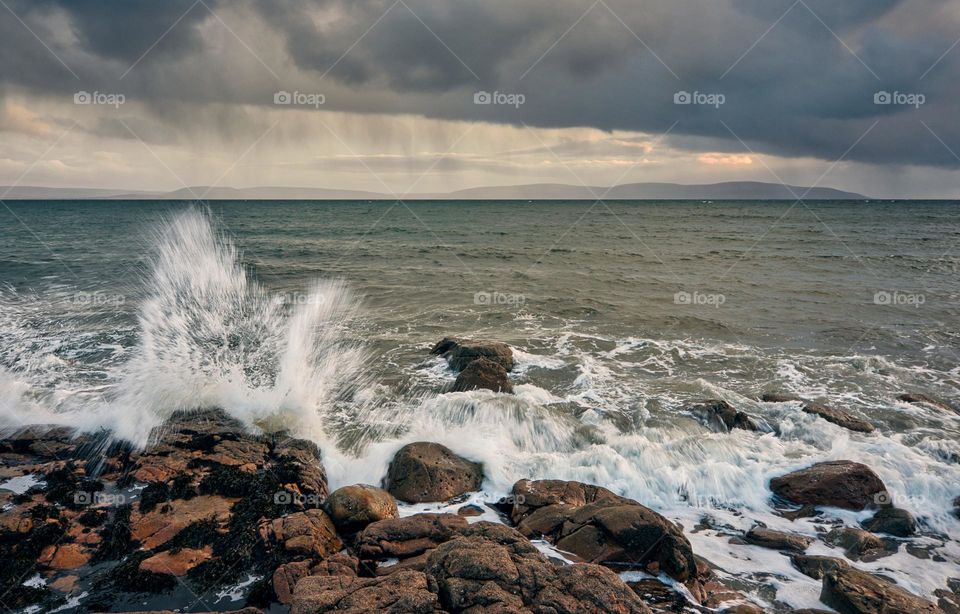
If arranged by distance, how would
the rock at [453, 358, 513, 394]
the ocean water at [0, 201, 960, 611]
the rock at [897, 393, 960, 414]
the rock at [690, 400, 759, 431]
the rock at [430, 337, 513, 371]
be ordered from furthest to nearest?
the rock at [430, 337, 513, 371] → the rock at [453, 358, 513, 394] → the rock at [897, 393, 960, 414] → the rock at [690, 400, 759, 431] → the ocean water at [0, 201, 960, 611]

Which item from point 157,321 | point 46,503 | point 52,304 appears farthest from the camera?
point 52,304

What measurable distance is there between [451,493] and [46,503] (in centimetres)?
601

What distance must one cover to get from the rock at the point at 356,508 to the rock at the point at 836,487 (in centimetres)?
697

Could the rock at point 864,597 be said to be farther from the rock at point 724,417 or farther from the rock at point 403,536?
the rock at point 724,417

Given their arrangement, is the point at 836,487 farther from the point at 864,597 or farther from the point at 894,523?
the point at 864,597

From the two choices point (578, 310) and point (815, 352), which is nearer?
point (815, 352)

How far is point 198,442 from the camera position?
8977 millimetres

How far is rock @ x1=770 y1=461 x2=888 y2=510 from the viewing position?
8469mm

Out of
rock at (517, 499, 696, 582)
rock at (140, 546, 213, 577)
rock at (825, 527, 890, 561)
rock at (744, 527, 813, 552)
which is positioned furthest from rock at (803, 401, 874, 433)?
rock at (140, 546, 213, 577)

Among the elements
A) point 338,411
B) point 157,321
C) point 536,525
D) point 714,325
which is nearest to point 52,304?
point 157,321

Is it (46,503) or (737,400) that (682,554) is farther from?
(46,503)

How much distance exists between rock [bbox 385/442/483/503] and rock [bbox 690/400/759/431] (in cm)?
573

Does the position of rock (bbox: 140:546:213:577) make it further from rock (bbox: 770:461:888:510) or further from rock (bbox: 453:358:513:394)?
rock (bbox: 770:461:888:510)

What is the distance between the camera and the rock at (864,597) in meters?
5.55
